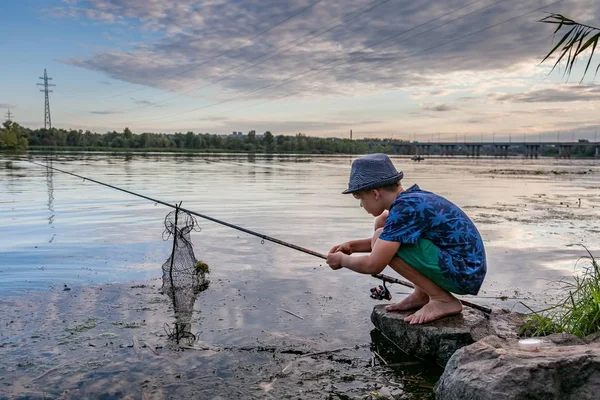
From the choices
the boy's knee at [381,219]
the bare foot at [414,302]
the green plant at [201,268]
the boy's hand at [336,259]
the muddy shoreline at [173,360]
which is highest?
the boy's knee at [381,219]

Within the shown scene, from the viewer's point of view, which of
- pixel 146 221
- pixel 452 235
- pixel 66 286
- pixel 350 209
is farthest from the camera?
pixel 350 209

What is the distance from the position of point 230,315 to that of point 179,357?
1238 millimetres

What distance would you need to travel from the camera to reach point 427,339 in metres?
4.72

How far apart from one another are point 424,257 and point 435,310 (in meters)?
0.68

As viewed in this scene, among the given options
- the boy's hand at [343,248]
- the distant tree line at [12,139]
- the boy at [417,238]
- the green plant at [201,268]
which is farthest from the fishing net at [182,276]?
the distant tree line at [12,139]

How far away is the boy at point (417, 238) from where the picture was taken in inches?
180

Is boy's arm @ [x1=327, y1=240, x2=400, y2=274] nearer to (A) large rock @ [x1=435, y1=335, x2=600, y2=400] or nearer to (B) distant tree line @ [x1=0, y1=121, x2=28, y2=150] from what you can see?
(A) large rock @ [x1=435, y1=335, x2=600, y2=400]

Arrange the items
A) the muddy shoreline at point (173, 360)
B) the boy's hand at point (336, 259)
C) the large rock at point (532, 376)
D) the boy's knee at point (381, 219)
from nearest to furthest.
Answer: the large rock at point (532, 376), the muddy shoreline at point (173, 360), the boy's hand at point (336, 259), the boy's knee at point (381, 219)

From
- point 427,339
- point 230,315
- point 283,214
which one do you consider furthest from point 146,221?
point 427,339

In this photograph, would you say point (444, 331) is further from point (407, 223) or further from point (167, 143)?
point (167, 143)

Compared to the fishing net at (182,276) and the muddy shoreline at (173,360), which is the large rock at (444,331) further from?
the fishing net at (182,276)

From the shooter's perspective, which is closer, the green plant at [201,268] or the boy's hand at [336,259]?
the boy's hand at [336,259]

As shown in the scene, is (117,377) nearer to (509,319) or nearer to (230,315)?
(230,315)

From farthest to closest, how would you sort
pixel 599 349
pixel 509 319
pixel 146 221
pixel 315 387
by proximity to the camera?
A: pixel 146 221, pixel 509 319, pixel 315 387, pixel 599 349
